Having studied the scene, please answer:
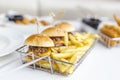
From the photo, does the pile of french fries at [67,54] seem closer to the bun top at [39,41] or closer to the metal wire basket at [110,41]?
the bun top at [39,41]

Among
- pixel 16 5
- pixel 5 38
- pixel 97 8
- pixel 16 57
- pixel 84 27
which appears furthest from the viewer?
pixel 16 5

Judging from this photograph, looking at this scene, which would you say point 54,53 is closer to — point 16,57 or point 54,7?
point 16,57

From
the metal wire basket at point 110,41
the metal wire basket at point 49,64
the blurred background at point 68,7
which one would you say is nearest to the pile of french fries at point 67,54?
the metal wire basket at point 49,64

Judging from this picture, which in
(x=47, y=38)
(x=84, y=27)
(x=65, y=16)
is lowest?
(x=65, y=16)

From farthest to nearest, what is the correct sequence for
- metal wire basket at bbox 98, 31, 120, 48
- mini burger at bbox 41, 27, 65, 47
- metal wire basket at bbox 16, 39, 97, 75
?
metal wire basket at bbox 98, 31, 120, 48 < mini burger at bbox 41, 27, 65, 47 < metal wire basket at bbox 16, 39, 97, 75

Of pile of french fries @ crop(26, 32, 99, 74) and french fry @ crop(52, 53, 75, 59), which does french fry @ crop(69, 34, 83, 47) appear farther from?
french fry @ crop(52, 53, 75, 59)

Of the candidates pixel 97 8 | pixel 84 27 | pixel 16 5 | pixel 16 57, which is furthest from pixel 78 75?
pixel 16 5

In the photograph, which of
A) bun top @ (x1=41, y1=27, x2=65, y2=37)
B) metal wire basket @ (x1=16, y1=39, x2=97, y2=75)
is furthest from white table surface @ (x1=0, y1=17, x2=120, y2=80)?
bun top @ (x1=41, y1=27, x2=65, y2=37)

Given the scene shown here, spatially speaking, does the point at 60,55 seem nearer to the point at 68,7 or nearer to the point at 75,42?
the point at 75,42
